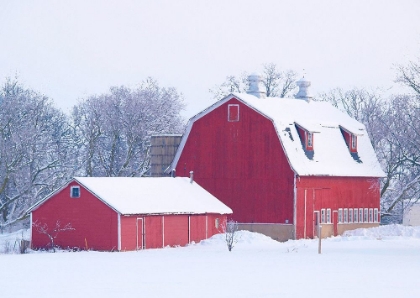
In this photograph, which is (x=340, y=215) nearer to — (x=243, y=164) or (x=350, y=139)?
(x=350, y=139)

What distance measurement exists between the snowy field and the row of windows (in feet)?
19.7

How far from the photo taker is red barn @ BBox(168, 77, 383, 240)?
5628 centimetres

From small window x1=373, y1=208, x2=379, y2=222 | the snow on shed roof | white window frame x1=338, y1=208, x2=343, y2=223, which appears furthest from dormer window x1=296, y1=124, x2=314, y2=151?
small window x1=373, y1=208, x2=379, y2=222

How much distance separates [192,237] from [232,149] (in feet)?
21.1

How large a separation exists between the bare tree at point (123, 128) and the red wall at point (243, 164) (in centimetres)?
1559

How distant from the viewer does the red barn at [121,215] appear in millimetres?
48750

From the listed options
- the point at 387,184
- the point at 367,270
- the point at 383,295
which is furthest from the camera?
the point at 387,184

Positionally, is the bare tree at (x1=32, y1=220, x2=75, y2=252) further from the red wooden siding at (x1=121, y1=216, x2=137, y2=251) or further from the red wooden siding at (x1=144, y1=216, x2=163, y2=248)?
the red wooden siding at (x1=144, y1=216, x2=163, y2=248)

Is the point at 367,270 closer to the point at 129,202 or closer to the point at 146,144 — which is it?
the point at 129,202

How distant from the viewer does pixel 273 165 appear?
5650cm

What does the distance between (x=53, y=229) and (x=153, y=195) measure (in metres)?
5.02

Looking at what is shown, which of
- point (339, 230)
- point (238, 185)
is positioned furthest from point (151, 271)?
point (339, 230)

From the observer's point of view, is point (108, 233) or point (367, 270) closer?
point (367, 270)

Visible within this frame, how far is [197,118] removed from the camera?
58.7m
